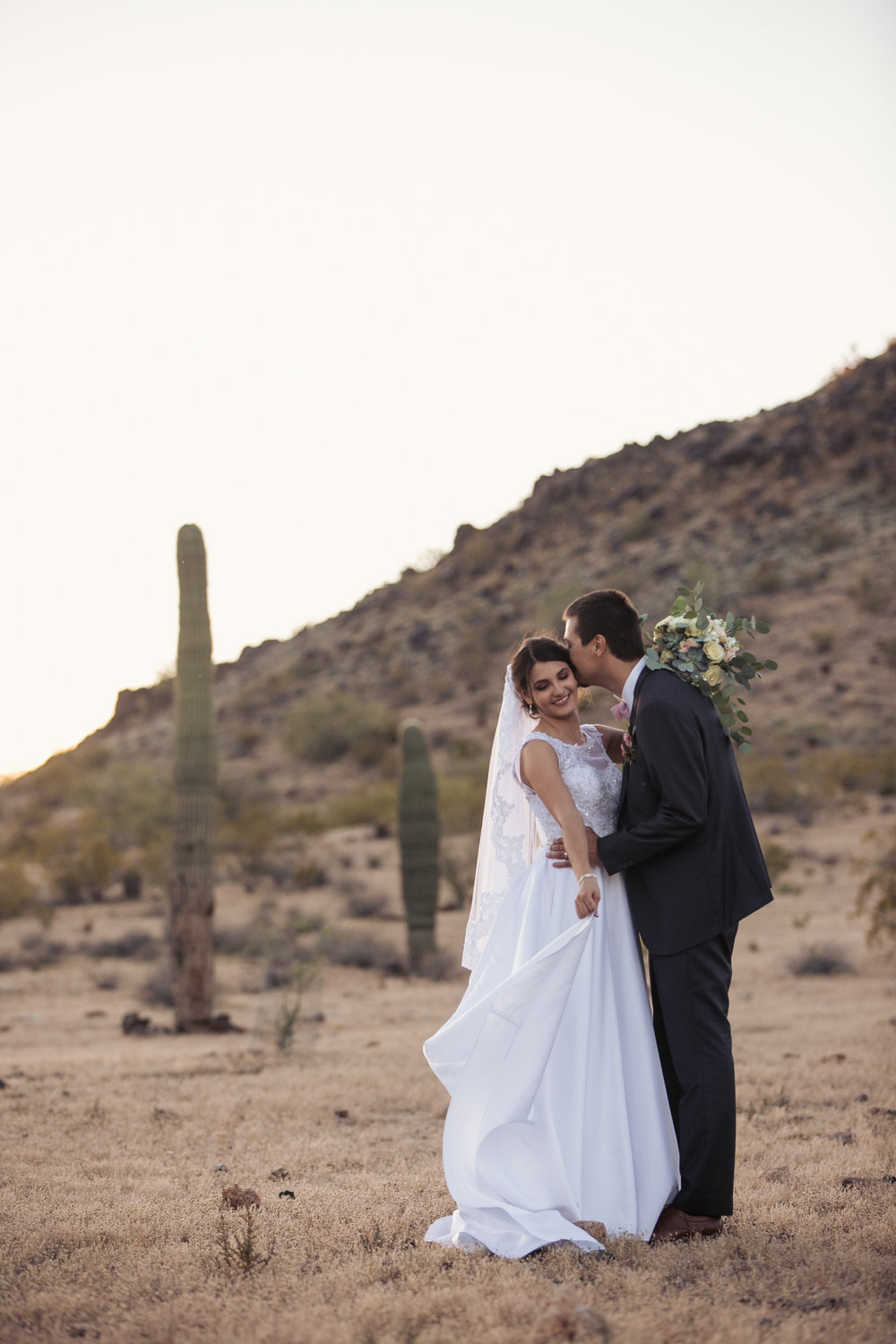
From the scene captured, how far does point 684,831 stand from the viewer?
3.53 metres

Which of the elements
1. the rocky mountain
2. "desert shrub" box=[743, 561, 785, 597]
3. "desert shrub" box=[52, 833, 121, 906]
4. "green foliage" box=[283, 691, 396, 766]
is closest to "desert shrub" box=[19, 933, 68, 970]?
"desert shrub" box=[52, 833, 121, 906]

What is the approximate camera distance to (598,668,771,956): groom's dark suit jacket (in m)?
3.55

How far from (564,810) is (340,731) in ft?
120

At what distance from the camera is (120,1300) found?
9.79 feet

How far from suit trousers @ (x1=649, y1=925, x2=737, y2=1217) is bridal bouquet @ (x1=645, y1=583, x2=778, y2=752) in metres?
0.78

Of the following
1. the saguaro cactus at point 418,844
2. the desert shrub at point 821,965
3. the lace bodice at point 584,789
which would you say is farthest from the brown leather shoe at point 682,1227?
the saguaro cactus at point 418,844

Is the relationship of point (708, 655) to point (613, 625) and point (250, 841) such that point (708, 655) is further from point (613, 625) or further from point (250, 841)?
point (250, 841)

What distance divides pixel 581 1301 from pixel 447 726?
113ft

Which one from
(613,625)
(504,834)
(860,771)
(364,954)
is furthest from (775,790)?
(613,625)

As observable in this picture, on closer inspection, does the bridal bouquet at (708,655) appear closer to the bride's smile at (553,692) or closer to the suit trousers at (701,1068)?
the bride's smile at (553,692)

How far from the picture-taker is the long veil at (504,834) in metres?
4.03

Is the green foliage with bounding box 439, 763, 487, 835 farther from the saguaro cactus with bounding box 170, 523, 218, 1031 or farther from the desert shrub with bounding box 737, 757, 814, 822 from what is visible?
the saguaro cactus with bounding box 170, 523, 218, 1031

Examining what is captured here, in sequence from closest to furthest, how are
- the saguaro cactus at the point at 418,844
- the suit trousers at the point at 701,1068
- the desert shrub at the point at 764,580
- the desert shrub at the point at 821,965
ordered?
the suit trousers at the point at 701,1068, the desert shrub at the point at 821,965, the saguaro cactus at the point at 418,844, the desert shrub at the point at 764,580

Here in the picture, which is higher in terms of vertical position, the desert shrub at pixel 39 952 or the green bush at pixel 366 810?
the green bush at pixel 366 810
